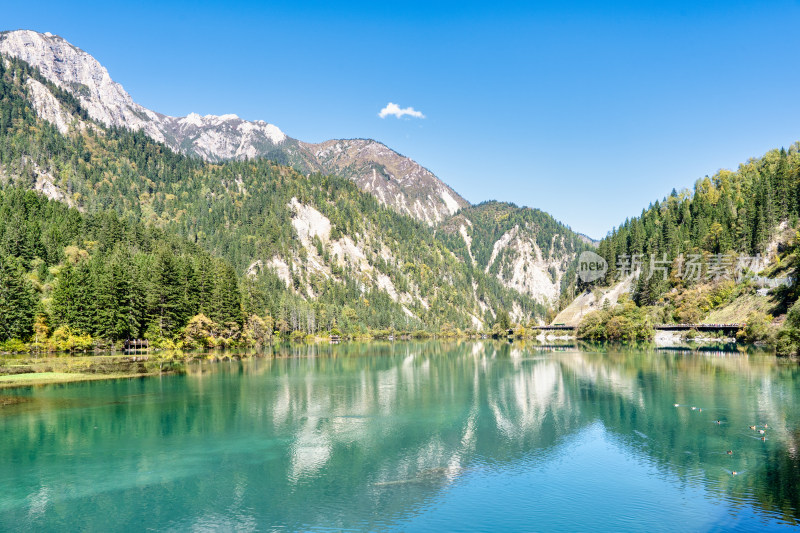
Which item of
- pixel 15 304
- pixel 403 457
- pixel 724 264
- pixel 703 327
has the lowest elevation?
pixel 403 457

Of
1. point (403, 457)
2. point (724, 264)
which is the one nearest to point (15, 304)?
point (403, 457)

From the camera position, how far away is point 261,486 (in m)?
30.4

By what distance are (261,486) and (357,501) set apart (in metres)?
6.34

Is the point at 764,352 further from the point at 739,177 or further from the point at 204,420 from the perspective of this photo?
the point at 739,177

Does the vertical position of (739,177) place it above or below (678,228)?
above

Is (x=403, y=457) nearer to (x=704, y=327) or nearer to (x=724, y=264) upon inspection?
(x=704, y=327)

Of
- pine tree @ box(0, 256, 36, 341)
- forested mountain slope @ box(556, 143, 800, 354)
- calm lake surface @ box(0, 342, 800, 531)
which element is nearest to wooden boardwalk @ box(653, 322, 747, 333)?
forested mountain slope @ box(556, 143, 800, 354)

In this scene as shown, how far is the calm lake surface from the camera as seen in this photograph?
26.4m

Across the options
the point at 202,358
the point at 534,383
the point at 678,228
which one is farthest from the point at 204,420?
the point at 678,228

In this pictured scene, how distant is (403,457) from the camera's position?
119 feet

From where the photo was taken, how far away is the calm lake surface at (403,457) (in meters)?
26.4

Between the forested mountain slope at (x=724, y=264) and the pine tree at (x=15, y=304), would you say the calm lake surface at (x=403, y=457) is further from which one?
the forested mountain slope at (x=724, y=264)

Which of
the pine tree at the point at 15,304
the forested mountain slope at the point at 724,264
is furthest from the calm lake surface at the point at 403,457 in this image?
the forested mountain slope at the point at 724,264

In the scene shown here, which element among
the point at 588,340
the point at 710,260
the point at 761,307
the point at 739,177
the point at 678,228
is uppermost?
the point at 739,177
